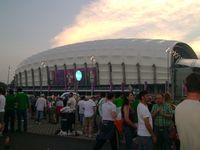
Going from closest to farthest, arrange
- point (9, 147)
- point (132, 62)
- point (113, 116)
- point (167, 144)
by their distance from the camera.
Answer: point (167, 144), point (113, 116), point (9, 147), point (132, 62)

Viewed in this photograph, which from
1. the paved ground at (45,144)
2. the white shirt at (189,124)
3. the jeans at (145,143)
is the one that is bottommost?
the paved ground at (45,144)

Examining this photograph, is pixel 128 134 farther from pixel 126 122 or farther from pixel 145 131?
pixel 145 131

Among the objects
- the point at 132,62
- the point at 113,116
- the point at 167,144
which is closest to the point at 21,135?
the point at 113,116

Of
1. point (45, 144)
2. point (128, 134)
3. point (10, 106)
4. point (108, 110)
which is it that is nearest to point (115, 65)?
point (10, 106)

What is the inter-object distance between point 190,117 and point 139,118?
3.73m

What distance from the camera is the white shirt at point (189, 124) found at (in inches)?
154

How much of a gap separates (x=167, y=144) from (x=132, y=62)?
91.3 meters

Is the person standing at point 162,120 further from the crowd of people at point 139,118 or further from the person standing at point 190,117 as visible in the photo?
the person standing at point 190,117

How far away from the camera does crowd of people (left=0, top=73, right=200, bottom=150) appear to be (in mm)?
3984

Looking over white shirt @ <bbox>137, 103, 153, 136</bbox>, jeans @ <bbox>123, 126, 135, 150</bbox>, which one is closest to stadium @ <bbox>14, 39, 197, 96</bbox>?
jeans @ <bbox>123, 126, 135, 150</bbox>

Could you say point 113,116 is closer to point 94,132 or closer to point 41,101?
point 94,132

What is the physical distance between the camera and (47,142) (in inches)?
549

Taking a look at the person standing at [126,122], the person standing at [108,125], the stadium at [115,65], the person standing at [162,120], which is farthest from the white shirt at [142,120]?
the stadium at [115,65]

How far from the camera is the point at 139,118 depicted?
301 inches
